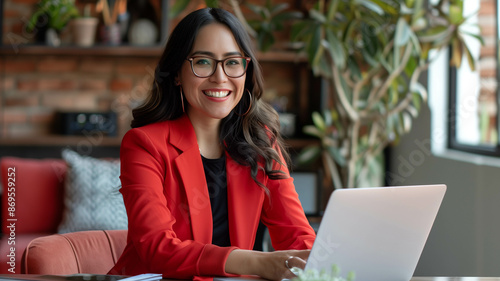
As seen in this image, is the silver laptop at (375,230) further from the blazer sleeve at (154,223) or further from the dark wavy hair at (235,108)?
the dark wavy hair at (235,108)

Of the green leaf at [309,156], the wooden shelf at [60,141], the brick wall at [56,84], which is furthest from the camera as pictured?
the brick wall at [56,84]

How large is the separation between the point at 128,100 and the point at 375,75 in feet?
5.90

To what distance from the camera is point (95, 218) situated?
3.07 metres

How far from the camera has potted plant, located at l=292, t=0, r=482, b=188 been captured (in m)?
3.01

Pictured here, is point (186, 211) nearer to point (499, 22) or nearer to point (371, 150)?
point (499, 22)

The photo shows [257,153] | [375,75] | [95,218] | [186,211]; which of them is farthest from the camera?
[375,75]

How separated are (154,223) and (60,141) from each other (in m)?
2.76

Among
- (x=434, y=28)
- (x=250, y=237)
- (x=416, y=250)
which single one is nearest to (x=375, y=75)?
(x=434, y=28)

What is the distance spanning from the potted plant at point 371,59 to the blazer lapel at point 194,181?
1519 mm

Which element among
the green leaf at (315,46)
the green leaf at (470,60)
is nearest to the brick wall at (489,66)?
the green leaf at (470,60)

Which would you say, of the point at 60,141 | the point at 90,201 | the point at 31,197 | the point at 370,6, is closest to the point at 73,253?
the point at 90,201

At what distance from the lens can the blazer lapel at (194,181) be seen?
1541 millimetres

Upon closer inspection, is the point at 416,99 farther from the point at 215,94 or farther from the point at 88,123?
the point at 88,123

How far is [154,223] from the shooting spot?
1407mm
